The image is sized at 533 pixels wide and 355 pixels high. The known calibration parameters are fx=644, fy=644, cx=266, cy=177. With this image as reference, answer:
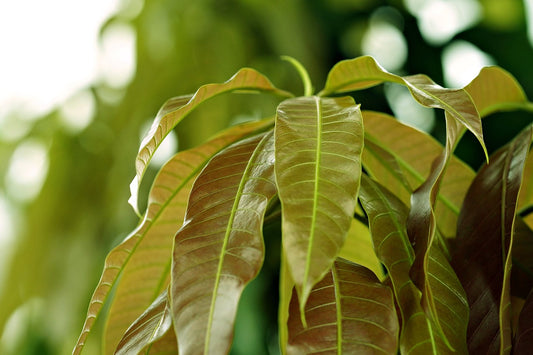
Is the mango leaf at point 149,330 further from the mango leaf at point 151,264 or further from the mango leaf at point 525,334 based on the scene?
the mango leaf at point 525,334

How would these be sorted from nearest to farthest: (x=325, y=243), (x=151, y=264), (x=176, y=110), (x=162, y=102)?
(x=325, y=243)
(x=176, y=110)
(x=151, y=264)
(x=162, y=102)

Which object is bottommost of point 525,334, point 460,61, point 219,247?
point 460,61

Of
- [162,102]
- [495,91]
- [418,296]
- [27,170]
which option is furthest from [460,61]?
[418,296]

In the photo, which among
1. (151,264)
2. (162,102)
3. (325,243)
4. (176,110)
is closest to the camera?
(325,243)

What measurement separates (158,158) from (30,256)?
0.28 metres

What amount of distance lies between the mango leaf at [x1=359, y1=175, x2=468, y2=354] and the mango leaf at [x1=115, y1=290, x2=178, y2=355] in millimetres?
133

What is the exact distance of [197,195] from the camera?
1.35 ft

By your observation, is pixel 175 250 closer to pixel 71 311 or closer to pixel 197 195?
pixel 197 195

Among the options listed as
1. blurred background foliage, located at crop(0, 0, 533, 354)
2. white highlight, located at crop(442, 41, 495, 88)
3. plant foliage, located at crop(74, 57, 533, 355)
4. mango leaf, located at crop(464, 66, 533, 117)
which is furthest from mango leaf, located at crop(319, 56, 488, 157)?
white highlight, located at crop(442, 41, 495, 88)

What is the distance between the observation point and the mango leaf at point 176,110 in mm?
414

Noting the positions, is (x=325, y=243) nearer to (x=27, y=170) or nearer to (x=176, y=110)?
(x=176, y=110)

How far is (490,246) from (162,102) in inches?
35.2

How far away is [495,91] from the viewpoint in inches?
22.8

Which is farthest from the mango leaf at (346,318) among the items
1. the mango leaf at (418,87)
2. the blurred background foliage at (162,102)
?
the blurred background foliage at (162,102)
